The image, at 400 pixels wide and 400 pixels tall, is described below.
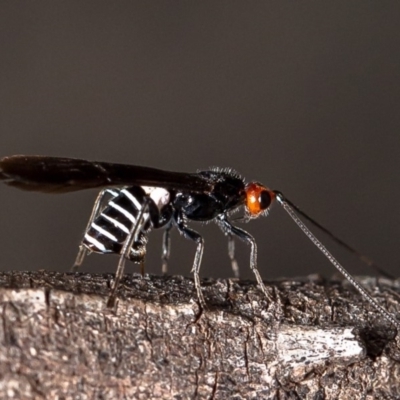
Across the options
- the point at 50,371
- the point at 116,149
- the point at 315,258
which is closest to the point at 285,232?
the point at 315,258

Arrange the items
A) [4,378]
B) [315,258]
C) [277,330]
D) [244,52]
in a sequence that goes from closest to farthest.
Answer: [4,378] < [277,330] < [315,258] < [244,52]

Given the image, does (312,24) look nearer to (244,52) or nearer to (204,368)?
(244,52)

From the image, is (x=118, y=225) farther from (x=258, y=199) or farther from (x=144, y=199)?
(x=258, y=199)

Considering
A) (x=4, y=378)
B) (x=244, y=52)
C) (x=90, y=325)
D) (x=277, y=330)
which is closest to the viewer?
(x=4, y=378)

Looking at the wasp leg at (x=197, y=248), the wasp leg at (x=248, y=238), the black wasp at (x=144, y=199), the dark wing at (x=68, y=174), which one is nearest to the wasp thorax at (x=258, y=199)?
the black wasp at (x=144, y=199)

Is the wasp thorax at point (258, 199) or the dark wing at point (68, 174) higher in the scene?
the wasp thorax at point (258, 199)

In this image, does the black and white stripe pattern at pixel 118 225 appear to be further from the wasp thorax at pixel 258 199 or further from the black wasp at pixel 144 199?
the wasp thorax at pixel 258 199
